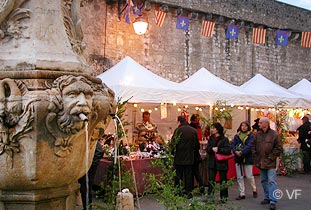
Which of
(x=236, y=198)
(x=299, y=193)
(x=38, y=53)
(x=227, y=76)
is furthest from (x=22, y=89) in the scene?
(x=227, y=76)

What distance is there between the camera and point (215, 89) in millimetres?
11703

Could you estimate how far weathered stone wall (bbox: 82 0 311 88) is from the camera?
14.1 meters

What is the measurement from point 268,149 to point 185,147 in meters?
1.48

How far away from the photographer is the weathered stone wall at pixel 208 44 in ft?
46.1

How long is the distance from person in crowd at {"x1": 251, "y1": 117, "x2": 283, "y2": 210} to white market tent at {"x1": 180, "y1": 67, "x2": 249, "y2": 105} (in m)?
3.79

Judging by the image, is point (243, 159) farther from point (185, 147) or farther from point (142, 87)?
point (142, 87)

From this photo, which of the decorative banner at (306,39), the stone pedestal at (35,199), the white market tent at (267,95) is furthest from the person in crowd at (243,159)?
the decorative banner at (306,39)

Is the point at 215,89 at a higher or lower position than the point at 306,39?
lower

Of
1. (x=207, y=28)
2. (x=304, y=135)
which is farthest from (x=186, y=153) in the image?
(x=207, y=28)

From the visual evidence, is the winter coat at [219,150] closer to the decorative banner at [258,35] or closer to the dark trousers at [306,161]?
the dark trousers at [306,161]

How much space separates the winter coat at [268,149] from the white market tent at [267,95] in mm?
4667

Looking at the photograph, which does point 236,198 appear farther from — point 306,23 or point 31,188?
point 306,23

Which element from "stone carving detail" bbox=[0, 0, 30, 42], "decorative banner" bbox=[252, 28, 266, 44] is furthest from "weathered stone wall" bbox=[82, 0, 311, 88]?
"stone carving detail" bbox=[0, 0, 30, 42]

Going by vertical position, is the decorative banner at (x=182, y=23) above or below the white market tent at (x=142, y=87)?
above
